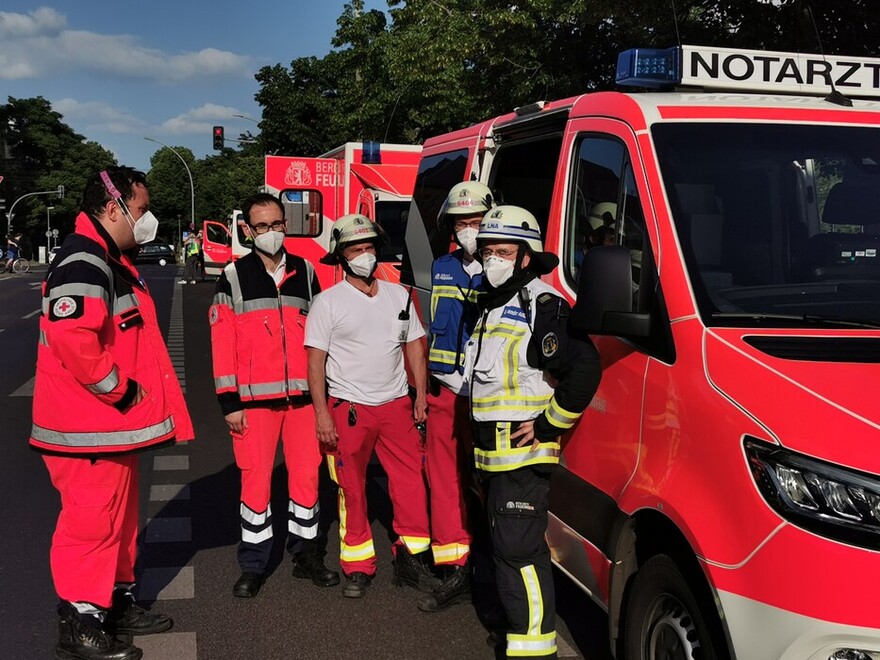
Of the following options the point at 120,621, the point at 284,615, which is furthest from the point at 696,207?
the point at 120,621

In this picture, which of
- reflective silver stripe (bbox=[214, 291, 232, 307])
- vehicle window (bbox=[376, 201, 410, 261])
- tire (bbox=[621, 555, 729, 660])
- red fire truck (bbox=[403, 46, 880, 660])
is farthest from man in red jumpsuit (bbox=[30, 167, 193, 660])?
vehicle window (bbox=[376, 201, 410, 261])

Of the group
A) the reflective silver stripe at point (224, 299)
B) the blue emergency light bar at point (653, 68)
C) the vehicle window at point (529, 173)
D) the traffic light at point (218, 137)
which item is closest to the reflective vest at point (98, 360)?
the reflective silver stripe at point (224, 299)

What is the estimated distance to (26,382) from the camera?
11.9 m

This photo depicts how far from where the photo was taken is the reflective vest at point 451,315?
4656 mm

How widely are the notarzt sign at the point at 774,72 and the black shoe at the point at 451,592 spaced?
2483 millimetres

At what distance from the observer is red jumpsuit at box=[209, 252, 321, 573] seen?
4910 mm

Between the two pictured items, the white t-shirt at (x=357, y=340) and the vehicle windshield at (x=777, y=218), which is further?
the white t-shirt at (x=357, y=340)

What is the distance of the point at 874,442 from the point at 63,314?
289cm

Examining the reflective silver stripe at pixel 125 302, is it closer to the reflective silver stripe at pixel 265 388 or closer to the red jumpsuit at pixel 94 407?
the red jumpsuit at pixel 94 407

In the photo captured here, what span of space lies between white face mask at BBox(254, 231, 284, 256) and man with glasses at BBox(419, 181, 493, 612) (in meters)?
0.80

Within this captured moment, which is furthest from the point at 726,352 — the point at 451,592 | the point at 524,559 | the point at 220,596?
the point at 220,596

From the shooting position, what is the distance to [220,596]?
4918 mm

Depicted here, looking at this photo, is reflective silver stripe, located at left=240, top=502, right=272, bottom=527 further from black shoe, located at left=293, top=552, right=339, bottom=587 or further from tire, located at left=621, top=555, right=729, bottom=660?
tire, located at left=621, top=555, right=729, bottom=660

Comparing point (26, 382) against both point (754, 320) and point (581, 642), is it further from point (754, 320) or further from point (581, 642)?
point (754, 320)
